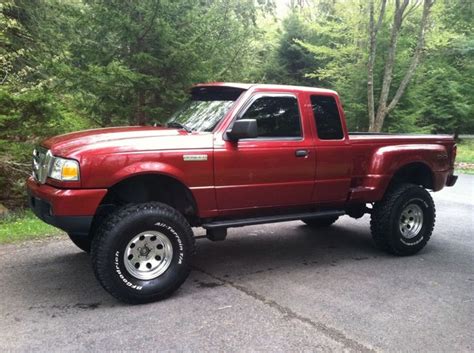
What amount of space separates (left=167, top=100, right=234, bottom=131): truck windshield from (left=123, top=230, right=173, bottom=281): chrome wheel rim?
1.31 metres

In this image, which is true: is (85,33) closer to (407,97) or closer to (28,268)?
(28,268)

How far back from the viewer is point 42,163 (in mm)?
4453

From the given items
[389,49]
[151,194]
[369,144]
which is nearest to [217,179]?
[151,194]

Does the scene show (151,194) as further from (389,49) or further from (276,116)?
(389,49)

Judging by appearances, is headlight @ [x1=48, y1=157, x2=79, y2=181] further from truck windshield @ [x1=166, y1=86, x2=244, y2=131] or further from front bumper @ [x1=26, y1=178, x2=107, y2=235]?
truck windshield @ [x1=166, y1=86, x2=244, y2=131]

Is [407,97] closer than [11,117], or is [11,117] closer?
[11,117]

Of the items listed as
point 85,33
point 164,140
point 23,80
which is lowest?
point 164,140

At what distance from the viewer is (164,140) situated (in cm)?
440

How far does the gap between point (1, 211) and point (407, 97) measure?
1604 cm

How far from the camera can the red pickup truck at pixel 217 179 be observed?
4.09 m

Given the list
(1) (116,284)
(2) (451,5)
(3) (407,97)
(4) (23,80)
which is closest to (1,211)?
(4) (23,80)

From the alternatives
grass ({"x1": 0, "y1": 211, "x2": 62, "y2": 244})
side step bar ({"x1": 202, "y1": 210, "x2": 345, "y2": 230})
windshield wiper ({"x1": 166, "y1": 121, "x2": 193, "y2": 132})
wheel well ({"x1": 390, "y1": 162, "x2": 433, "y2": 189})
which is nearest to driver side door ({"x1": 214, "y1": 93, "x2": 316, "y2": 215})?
side step bar ({"x1": 202, "y1": 210, "x2": 345, "y2": 230})

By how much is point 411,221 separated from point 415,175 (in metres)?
0.75

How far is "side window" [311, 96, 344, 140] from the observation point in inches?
215
